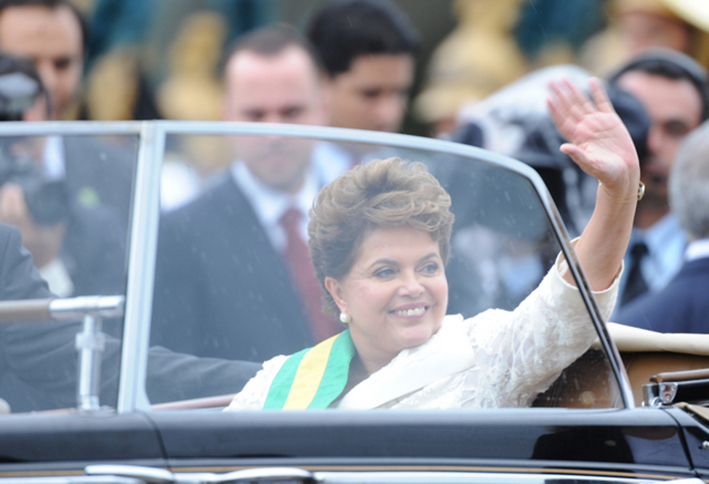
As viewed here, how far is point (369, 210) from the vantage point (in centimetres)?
204

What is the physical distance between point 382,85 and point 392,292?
9.39ft

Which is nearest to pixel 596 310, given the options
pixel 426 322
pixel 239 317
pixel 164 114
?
pixel 426 322

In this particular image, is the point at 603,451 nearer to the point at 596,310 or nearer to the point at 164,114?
the point at 596,310

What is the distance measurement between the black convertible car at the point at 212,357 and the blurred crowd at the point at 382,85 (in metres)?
0.02

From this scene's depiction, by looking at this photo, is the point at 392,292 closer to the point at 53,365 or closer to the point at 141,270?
the point at 141,270

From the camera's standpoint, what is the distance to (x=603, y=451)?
1797 millimetres

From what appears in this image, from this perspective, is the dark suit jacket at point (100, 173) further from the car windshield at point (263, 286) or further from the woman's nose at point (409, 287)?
the woman's nose at point (409, 287)

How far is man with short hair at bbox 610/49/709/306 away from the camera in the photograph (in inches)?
197

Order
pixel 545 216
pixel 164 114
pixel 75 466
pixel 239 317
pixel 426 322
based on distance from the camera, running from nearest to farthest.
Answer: pixel 75 466
pixel 239 317
pixel 426 322
pixel 545 216
pixel 164 114

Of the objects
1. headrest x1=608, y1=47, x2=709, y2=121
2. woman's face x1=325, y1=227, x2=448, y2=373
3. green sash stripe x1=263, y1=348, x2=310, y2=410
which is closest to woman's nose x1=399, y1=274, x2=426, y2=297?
woman's face x1=325, y1=227, x2=448, y2=373

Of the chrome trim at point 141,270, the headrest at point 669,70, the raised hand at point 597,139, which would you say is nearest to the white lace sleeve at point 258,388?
the chrome trim at point 141,270

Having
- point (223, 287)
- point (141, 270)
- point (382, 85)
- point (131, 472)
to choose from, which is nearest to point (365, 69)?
point (382, 85)

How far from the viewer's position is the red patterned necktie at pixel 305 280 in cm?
194

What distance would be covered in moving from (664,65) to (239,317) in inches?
151
